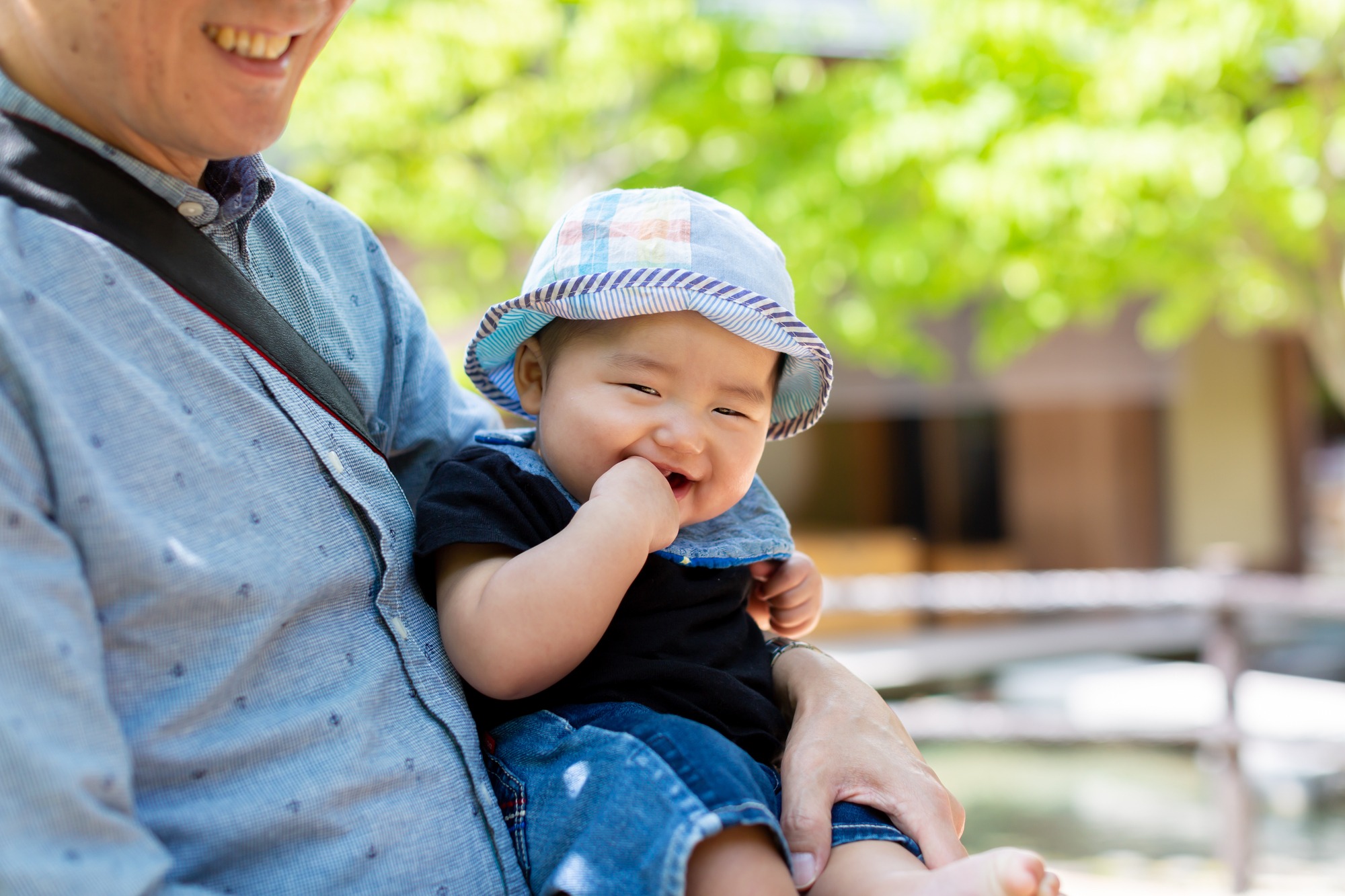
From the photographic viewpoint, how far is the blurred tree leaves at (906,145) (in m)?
5.33

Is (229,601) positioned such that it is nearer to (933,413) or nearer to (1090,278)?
(1090,278)

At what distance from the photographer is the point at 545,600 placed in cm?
126

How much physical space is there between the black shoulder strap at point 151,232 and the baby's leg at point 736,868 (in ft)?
2.09

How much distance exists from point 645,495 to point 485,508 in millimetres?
194

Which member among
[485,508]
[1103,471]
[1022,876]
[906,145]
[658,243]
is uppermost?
[906,145]

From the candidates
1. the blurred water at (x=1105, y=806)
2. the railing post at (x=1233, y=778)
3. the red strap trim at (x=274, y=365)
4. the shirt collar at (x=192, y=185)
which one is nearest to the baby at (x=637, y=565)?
the red strap trim at (x=274, y=365)

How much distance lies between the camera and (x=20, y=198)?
1.09m

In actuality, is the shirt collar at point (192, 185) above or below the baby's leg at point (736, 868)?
above

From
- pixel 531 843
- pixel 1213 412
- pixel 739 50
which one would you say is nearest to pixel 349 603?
pixel 531 843

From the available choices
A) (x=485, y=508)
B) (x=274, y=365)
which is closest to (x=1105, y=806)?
(x=485, y=508)

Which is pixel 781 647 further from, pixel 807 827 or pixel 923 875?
pixel 923 875

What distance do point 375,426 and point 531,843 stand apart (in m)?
0.59

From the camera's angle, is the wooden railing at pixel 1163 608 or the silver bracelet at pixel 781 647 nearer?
the silver bracelet at pixel 781 647

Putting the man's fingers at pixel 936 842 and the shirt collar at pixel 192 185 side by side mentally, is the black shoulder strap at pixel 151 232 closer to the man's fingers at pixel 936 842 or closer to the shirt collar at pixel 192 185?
the shirt collar at pixel 192 185
